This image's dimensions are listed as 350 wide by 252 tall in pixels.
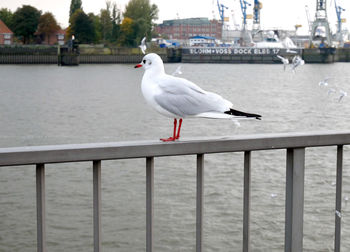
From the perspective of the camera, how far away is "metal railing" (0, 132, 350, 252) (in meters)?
1.15

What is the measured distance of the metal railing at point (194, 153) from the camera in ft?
3.79

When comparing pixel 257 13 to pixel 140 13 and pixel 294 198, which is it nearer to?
pixel 140 13

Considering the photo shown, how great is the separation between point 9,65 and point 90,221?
176ft

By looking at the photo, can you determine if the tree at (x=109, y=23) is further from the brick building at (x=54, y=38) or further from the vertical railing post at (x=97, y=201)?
the vertical railing post at (x=97, y=201)

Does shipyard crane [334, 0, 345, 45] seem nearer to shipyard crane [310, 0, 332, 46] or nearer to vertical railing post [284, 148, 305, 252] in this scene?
shipyard crane [310, 0, 332, 46]

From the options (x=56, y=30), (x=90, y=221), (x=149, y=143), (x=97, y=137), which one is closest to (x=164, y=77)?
(x=149, y=143)

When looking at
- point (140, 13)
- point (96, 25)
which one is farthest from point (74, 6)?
point (140, 13)

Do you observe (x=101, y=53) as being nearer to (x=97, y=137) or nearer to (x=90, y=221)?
(x=97, y=137)

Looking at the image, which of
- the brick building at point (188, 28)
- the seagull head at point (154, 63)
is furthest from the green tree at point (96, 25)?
the seagull head at point (154, 63)

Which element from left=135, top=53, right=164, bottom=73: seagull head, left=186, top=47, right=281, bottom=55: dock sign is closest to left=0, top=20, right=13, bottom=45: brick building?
left=186, top=47, right=281, bottom=55: dock sign

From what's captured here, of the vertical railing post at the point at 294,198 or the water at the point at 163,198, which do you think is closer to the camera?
the vertical railing post at the point at 294,198

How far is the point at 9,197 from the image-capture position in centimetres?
739

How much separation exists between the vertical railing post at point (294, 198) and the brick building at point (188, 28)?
9371 cm

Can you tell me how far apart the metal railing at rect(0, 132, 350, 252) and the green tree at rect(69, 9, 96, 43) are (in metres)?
53.9
